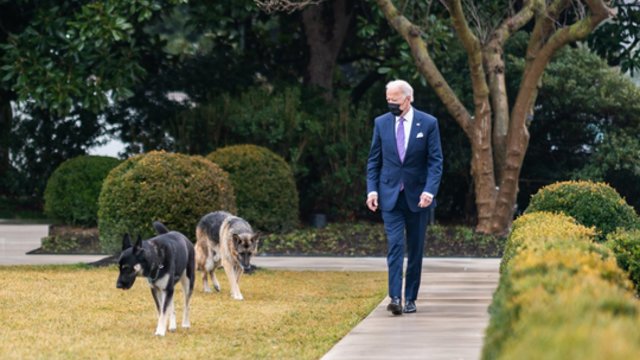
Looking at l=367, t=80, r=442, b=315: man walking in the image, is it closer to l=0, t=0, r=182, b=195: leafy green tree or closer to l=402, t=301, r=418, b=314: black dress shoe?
l=402, t=301, r=418, b=314: black dress shoe

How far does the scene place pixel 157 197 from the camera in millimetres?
18609

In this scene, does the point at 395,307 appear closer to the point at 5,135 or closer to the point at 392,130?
the point at 392,130

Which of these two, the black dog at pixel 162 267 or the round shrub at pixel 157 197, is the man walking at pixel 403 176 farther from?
the round shrub at pixel 157 197

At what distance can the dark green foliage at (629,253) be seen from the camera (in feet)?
42.3

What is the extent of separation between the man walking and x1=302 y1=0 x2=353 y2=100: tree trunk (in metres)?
15.0

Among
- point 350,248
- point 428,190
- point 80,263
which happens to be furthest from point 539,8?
point 428,190

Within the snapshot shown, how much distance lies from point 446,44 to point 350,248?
5336 mm

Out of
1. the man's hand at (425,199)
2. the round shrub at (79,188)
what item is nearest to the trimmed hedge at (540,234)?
the man's hand at (425,199)

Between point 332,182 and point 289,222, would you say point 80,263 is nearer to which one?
point 289,222

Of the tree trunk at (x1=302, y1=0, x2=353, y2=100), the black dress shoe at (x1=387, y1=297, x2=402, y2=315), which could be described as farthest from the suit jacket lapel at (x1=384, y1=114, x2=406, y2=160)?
the tree trunk at (x1=302, y1=0, x2=353, y2=100)

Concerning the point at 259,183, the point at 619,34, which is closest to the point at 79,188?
the point at 259,183

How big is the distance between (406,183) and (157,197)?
6.19 meters

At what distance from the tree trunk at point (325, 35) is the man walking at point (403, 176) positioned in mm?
14981

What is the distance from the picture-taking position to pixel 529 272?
295 inches
